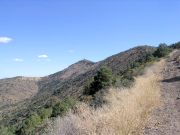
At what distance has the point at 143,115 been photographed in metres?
12.0

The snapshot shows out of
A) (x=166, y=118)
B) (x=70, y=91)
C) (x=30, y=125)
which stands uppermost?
(x=70, y=91)

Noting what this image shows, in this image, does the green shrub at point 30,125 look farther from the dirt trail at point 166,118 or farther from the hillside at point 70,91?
the dirt trail at point 166,118

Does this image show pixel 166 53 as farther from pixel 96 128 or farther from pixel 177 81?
pixel 96 128

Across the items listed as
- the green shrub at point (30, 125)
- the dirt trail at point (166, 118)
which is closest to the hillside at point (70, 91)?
the green shrub at point (30, 125)

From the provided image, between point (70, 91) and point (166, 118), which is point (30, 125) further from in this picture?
point (70, 91)

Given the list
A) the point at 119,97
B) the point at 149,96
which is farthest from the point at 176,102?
the point at 119,97

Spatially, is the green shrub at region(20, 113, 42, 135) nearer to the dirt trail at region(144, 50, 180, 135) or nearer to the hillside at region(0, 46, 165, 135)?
the hillside at region(0, 46, 165, 135)

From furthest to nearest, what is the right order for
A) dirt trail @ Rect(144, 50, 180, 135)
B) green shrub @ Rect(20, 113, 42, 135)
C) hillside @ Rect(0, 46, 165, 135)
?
hillside @ Rect(0, 46, 165, 135)
green shrub @ Rect(20, 113, 42, 135)
dirt trail @ Rect(144, 50, 180, 135)

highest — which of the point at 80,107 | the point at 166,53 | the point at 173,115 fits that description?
the point at 166,53

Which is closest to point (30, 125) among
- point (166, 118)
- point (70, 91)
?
point (166, 118)

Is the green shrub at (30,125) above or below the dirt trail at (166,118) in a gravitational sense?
below

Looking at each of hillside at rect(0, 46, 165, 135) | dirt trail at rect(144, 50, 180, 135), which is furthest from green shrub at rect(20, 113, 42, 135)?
dirt trail at rect(144, 50, 180, 135)

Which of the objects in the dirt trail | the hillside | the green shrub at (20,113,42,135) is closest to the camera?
the dirt trail

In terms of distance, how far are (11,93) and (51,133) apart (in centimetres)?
18791
